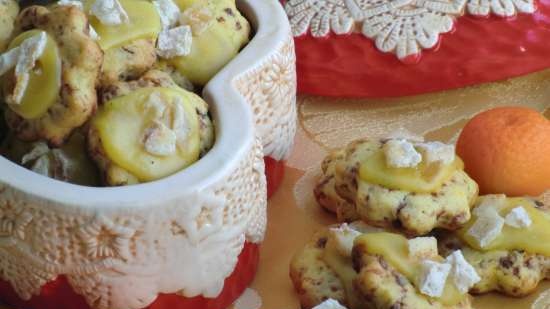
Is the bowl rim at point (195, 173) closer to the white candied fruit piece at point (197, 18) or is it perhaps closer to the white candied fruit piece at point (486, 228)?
the white candied fruit piece at point (197, 18)

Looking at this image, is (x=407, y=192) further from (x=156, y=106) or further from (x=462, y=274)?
(x=156, y=106)

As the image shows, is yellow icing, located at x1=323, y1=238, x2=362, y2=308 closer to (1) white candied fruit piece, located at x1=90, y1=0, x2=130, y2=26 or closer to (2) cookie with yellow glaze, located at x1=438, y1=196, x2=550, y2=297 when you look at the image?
(2) cookie with yellow glaze, located at x1=438, y1=196, x2=550, y2=297

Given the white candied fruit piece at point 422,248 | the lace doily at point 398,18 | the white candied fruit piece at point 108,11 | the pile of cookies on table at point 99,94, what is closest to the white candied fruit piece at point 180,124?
the pile of cookies on table at point 99,94

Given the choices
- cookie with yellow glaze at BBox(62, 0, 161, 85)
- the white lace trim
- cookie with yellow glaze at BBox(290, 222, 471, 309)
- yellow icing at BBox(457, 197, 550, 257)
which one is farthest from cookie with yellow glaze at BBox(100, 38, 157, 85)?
yellow icing at BBox(457, 197, 550, 257)

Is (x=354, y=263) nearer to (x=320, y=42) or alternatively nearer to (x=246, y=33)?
(x=246, y=33)

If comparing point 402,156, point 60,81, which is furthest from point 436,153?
point 60,81

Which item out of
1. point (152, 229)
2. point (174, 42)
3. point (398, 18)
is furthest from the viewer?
point (398, 18)
